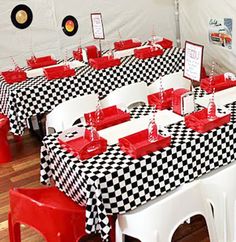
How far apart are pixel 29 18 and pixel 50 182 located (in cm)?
299

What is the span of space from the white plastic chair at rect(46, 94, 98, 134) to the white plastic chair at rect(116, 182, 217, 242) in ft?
3.75

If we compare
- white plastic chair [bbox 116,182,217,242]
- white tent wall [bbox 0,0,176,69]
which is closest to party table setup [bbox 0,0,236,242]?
white plastic chair [bbox 116,182,217,242]

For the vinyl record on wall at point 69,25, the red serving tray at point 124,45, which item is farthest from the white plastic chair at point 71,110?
the vinyl record on wall at point 69,25

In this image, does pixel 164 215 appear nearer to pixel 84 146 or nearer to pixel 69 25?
pixel 84 146

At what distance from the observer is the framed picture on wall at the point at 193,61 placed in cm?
248

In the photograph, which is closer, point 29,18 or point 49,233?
point 49,233

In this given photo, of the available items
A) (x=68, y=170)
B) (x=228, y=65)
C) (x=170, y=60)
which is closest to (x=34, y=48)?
(x=170, y=60)

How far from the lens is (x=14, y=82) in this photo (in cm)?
370

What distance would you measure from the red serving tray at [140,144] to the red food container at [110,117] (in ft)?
0.95

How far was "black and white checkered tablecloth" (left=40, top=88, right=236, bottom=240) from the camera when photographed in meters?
1.93

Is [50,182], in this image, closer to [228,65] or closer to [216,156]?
[216,156]

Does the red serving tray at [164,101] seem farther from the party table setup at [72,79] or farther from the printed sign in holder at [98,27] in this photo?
the printed sign in holder at [98,27]

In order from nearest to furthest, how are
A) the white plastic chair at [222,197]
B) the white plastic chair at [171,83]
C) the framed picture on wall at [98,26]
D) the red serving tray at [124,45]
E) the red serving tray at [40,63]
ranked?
the white plastic chair at [222,197]
the white plastic chair at [171,83]
the red serving tray at [40,63]
the framed picture on wall at [98,26]
the red serving tray at [124,45]

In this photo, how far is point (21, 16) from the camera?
4.83m
